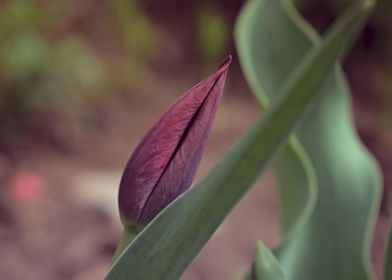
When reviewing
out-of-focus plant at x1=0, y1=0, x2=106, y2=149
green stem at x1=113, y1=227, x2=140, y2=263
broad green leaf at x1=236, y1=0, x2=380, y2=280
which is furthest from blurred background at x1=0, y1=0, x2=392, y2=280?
green stem at x1=113, y1=227, x2=140, y2=263

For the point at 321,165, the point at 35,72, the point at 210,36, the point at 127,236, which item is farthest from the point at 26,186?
the point at 127,236

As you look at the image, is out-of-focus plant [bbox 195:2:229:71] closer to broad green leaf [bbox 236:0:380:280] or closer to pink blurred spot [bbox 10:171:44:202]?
pink blurred spot [bbox 10:171:44:202]

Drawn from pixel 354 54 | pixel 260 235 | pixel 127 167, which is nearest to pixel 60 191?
pixel 260 235

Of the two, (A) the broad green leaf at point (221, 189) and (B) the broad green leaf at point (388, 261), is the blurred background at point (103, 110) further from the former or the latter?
(A) the broad green leaf at point (221, 189)

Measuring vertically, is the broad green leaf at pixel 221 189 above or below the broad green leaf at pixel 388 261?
above

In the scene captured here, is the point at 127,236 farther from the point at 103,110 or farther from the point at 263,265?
the point at 103,110

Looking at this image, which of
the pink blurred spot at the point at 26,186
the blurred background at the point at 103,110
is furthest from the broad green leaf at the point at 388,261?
the pink blurred spot at the point at 26,186

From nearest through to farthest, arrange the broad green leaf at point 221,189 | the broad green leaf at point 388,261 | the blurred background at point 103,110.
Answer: the broad green leaf at point 221,189, the broad green leaf at point 388,261, the blurred background at point 103,110

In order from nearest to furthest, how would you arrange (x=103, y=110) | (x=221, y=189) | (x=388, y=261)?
(x=221, y=189) → (x=388, y=261) → (x=103, y=110)
